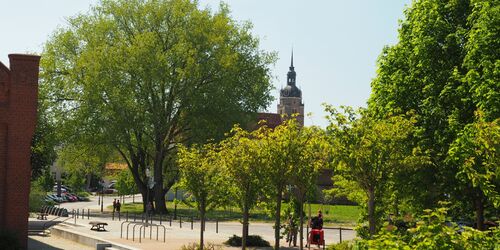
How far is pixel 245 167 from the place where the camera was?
22.9m

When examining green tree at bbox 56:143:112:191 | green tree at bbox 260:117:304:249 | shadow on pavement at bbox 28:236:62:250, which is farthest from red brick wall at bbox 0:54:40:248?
green tree at bbox 56:143:112:191

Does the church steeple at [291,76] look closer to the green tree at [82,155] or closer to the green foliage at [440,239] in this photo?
the green tree at [82,155]

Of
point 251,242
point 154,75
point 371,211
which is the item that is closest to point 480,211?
point 371,211

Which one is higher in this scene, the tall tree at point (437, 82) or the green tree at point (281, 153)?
the tall tree at point (437, 82)

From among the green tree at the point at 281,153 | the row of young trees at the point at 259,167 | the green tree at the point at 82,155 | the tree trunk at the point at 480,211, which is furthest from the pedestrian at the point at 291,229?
the green tree at the point at 82,155

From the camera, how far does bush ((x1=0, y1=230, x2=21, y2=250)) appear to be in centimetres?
2248

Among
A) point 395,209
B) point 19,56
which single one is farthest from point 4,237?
point 395,209

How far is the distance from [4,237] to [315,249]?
1170 cm

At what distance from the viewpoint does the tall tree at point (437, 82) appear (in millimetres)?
25469

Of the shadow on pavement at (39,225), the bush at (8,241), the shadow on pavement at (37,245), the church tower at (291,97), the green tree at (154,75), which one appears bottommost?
the shadow on pavement at (37,245)

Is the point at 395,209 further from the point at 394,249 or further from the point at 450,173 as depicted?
the point at 394,249

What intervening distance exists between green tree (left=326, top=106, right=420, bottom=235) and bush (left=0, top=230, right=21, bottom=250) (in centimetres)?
1082

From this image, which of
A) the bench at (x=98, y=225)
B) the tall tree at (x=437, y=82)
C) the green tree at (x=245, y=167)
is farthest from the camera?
the bench at (x=98, y=225)

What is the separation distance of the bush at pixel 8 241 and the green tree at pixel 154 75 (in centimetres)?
2660
